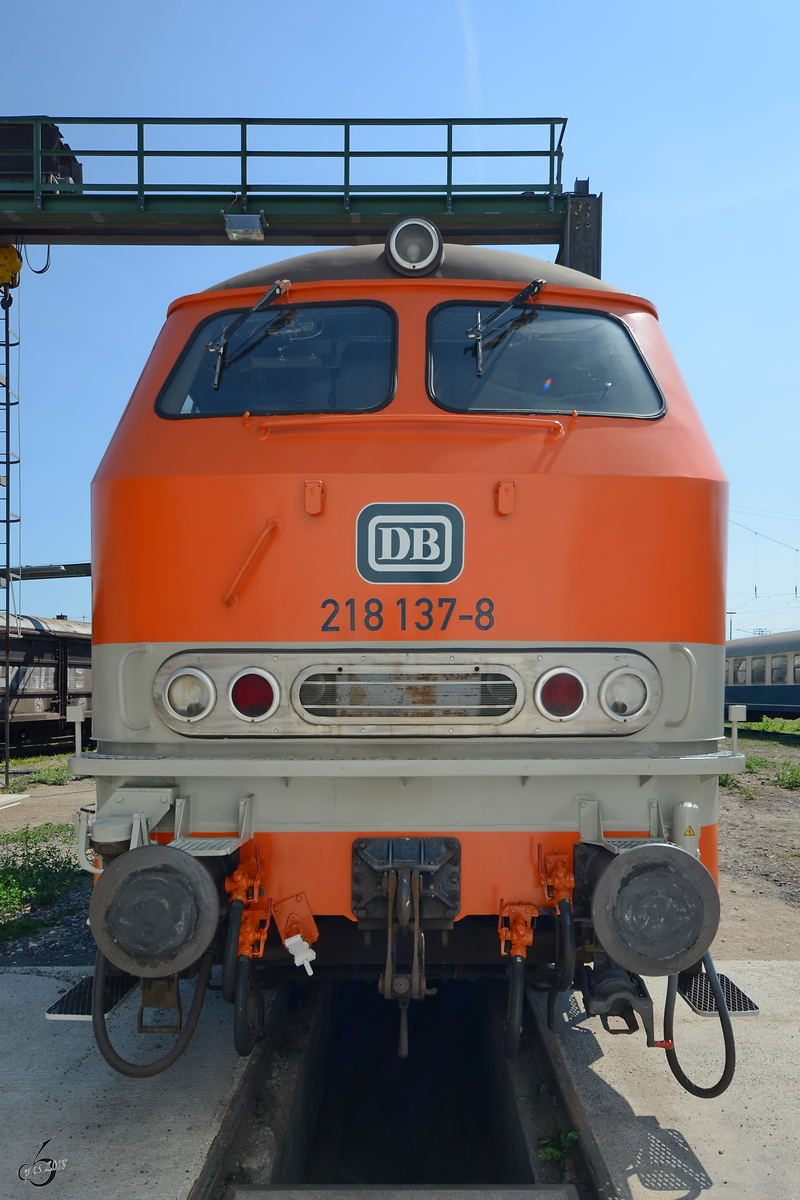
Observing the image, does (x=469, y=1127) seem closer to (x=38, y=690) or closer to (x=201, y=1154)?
(x=201, y=1154)

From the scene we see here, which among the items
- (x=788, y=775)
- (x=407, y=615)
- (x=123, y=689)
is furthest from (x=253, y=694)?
(x=788, y=775)

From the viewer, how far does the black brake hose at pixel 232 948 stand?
2744mm

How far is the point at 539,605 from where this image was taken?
292cm

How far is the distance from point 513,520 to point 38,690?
14.4 metres

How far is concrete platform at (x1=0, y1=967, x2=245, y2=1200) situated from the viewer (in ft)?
9.16

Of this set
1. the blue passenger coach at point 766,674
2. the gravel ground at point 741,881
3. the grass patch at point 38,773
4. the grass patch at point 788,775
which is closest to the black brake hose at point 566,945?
the gravel ground at point 741,881

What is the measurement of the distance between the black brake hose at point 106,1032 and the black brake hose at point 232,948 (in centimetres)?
11

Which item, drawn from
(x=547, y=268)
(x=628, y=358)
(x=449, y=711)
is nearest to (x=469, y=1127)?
(x=449, y=711)

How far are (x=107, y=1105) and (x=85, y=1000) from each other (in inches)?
15.0

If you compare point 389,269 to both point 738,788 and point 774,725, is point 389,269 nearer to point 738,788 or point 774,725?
point 738,788

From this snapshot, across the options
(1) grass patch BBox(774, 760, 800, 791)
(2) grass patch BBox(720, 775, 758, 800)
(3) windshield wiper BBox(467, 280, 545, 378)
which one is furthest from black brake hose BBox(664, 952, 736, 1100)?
(1) grass patch BBox(774, 760, 800, 791)

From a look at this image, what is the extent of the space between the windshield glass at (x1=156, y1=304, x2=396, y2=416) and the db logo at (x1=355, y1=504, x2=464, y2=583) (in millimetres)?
636

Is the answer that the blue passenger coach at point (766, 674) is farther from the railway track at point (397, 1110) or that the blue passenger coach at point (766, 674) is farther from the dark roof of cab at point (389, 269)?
the dark roof of cab at point (389, 269)

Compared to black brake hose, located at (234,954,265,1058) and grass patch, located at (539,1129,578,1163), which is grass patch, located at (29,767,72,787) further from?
grass patch, located at (539,1129,578,1163)
